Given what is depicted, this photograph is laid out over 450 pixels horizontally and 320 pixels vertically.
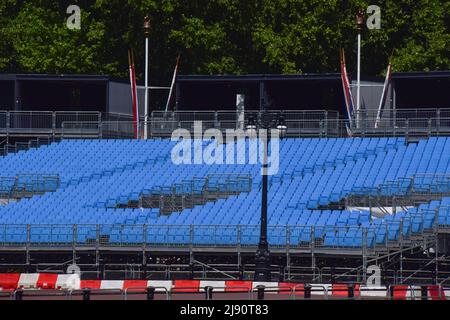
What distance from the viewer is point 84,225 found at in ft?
190

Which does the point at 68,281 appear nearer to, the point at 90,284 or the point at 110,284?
the point at 90,284

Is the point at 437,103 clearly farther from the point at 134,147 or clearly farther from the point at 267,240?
the point at 267,240

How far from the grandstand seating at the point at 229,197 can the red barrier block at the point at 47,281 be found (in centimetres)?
576

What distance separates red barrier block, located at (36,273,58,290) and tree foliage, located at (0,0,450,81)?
33.9 m

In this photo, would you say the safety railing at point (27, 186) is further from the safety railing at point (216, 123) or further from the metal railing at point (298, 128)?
the metal railing at point (298, 128)

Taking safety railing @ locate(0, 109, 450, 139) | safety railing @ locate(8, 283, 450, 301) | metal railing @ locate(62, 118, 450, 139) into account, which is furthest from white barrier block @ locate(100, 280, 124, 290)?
metal railing @ locate(62, 118, 450, 139)

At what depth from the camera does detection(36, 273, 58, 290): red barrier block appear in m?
50.2

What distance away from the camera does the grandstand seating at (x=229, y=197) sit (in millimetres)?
55406

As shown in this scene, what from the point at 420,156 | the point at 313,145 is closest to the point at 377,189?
the point at 420,156

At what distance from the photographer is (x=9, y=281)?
167 ft

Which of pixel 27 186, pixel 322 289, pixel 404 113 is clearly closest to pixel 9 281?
pixel 322 289

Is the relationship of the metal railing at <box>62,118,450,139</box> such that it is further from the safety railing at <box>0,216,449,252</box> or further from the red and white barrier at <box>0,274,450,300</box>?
the red and white barrier at <box>0,274,450,300</box>

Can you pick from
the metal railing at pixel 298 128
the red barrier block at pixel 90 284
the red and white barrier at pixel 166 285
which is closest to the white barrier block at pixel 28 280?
the red and white barrier at pixel 166 285
